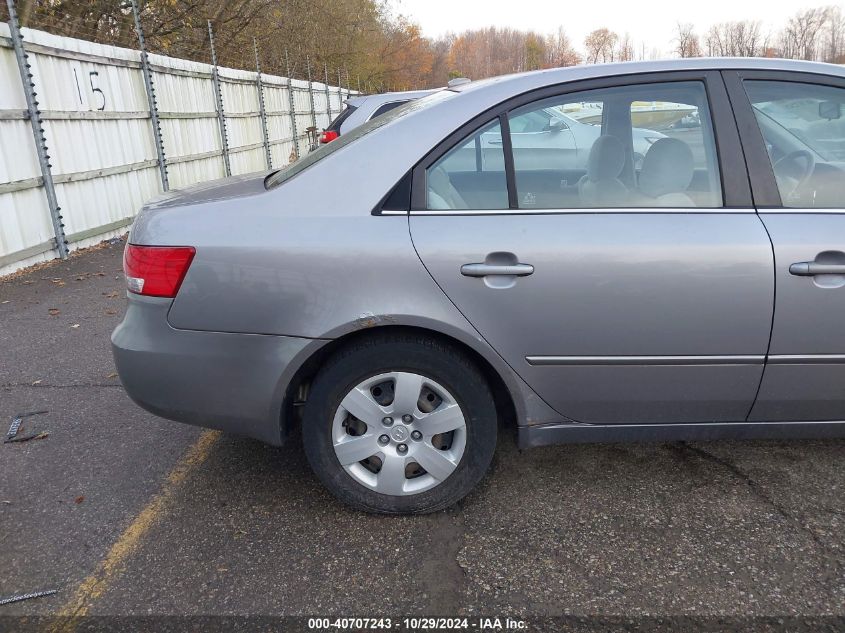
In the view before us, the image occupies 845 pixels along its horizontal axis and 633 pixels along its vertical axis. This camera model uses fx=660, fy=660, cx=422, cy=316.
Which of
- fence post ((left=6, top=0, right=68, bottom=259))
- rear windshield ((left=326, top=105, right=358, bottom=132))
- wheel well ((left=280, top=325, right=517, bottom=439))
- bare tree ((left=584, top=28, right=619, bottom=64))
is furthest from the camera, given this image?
bare tree ((left=584, top=28, right=619, bottom=64))

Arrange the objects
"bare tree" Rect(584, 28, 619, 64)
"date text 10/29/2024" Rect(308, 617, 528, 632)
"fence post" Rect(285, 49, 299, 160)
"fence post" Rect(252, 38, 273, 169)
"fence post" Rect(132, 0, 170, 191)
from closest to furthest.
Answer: "date text 10/29/2024" Rect(308, 617, 528, 632) → "fence post" Rect(132, 0, 170, 191) → "fence post" Rect(252, 38, 273, 169) → "fence post" Rect(285, 49, 299, 160) → "bare tree" Rect(584, 28, 619, 64)

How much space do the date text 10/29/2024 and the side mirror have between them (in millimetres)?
2301

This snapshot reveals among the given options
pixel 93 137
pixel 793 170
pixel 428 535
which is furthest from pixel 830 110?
pixel 93 137

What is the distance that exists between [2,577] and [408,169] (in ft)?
6.84

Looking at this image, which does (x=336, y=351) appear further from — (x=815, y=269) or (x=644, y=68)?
(x=815, y=269)

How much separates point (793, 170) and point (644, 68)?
0.71 meters

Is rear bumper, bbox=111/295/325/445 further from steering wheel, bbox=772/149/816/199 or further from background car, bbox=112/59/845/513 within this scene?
steering wheel, bbox=772/149/816/199

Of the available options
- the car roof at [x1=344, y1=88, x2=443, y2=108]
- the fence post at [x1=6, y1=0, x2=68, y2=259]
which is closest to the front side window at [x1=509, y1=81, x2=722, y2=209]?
the car roof at [x1=344, y1=88, x2=443, y2=108]

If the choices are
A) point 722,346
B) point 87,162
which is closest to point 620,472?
point 722,346

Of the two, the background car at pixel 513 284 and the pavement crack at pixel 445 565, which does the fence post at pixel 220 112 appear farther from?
the pavement crack at pixel 445 565

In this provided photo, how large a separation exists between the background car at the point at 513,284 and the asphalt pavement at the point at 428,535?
29 centimetres

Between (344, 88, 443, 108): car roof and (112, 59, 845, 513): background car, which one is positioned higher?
(344, 88, 443, 108): car roof

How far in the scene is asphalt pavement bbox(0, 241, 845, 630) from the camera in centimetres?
221

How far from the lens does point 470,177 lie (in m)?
2.53
